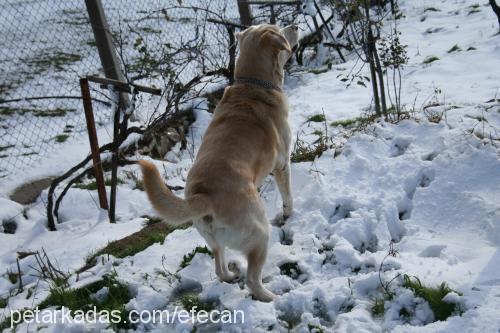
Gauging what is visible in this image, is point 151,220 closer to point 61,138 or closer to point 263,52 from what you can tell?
point 263,52

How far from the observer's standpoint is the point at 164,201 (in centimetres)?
242

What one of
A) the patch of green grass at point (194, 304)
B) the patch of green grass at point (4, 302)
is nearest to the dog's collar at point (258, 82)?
the patch of green grass at point (194, 304)

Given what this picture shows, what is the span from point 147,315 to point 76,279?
84 centimetres

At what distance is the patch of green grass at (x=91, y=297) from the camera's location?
115 inches

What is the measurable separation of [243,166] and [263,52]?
130 cm

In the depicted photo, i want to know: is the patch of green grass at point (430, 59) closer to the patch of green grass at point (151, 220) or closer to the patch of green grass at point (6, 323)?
the patch of green grass at point (151, 220)

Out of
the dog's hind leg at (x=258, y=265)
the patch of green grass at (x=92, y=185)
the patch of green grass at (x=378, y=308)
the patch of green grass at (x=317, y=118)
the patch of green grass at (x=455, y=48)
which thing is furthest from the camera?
the patch of green grass at (x=455, y=48)

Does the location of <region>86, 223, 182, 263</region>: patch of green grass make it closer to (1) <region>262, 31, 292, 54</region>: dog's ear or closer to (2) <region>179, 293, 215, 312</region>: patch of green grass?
(2) <region>179, 293, 215, 312</region>: patch of green grass

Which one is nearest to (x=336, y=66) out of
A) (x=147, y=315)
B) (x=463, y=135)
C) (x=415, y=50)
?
(x=415, y=50)

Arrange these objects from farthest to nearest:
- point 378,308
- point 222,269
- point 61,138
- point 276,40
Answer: point 61,138
point 276,40
point 222,269
point 378,308

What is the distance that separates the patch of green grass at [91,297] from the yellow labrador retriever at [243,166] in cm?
68

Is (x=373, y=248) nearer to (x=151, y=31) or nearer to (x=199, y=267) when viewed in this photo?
(x=199, y=267)

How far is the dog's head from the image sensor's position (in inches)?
146

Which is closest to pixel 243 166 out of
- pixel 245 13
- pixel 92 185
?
pixel 92 185
